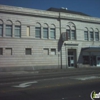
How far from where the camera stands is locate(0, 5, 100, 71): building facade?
28.5 m

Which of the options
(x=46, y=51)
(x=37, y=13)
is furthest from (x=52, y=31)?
(x=37, y=13)

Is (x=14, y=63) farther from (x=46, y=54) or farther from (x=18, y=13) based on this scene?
(x=18, y=13)

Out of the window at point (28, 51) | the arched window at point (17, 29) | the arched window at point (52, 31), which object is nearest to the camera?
the arched window at point (17, 29)

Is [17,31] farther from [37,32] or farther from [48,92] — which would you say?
[48,92]

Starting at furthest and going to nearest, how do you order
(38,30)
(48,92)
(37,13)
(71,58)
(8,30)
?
(71,58) < (38,30) < (37,13) < (8,30) < (48,92)

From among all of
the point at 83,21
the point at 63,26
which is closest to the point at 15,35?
the point at 63,26

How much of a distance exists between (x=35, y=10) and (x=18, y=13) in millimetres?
3458

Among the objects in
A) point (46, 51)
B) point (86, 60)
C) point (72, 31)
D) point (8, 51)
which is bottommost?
point (86, 60)

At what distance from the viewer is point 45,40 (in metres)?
31.5

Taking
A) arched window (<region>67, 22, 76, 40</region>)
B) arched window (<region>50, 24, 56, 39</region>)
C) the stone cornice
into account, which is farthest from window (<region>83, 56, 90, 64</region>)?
arched window (<region>50, 24, 56, 39</region>)

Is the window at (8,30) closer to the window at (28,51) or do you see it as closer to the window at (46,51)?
the window at (28,51)

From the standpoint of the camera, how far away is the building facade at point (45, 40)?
2853 centimetres

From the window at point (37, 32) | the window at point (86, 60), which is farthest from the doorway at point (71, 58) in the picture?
the window at point (37, 32)

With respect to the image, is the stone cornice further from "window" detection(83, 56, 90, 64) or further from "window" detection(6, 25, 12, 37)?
"window" detection(83, 56, 90, 64)
